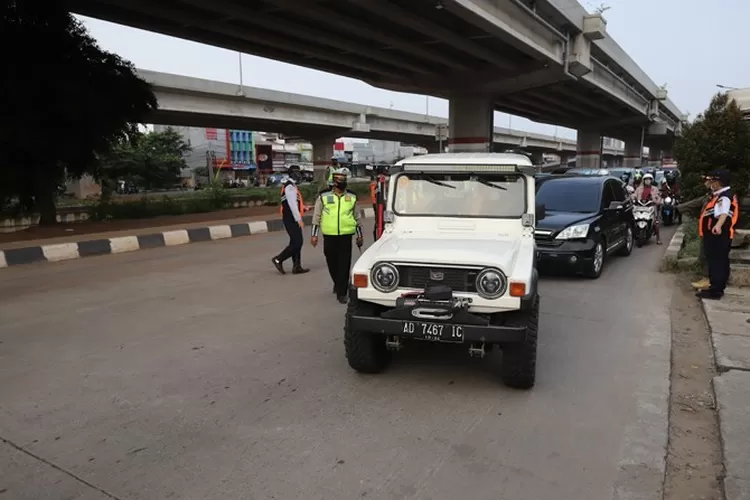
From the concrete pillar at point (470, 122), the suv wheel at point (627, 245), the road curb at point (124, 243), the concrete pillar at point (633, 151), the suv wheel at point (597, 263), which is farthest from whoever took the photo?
the concrete pillar at point (633, 151)

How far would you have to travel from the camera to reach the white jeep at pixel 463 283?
4457 mm

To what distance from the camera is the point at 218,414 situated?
4.29 meters

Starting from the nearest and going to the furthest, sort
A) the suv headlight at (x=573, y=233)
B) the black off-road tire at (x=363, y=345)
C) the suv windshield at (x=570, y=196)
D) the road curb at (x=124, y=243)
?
1. the black off-road tire at (x=363, y=345)
2. the suv headlight at (x=573, y=233)
3. the suv windshield at (x=570, y=196)
4. the road curb at (x=124, y=243)

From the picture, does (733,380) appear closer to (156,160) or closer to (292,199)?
(292,199)

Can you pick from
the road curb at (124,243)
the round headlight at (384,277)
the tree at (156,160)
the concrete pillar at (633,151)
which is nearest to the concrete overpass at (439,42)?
the road curb at (124,243)

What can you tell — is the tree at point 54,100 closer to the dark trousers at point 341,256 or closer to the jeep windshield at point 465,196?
the dark trousers at point 341,256

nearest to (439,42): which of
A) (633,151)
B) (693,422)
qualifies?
(693,422)

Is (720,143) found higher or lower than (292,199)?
higher

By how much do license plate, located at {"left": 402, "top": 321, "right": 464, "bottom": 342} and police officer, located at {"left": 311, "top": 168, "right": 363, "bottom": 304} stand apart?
3278 millimetres

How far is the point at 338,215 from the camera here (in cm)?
768

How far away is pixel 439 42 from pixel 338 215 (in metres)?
17.6

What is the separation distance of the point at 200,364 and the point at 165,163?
5576 centimetres

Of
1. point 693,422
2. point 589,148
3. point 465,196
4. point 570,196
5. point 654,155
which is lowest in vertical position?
point 693,422

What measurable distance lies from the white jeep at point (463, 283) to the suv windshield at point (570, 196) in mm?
4816
